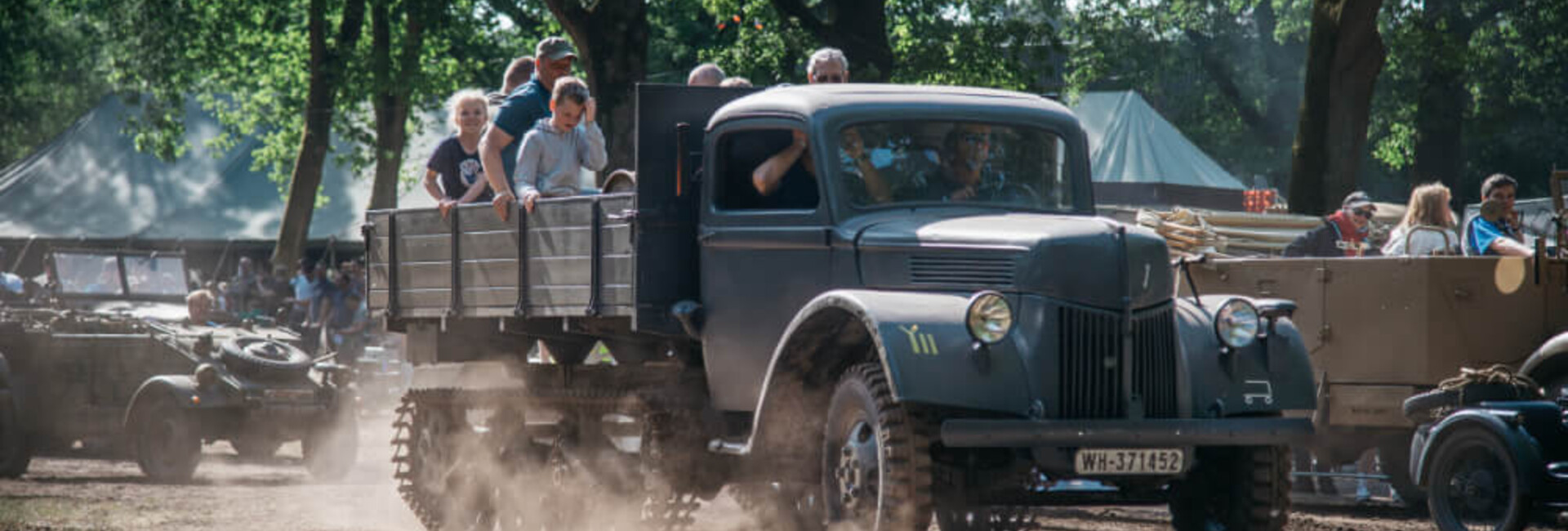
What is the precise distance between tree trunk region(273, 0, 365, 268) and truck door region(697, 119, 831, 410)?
21825mm

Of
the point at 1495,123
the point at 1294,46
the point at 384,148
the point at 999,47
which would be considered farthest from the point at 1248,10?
the point at 999,47

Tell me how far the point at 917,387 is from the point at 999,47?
15.6m

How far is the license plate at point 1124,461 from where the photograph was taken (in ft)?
23.5

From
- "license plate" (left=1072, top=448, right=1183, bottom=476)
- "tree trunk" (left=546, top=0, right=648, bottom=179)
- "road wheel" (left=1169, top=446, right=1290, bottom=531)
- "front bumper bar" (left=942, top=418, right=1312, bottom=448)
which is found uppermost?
"tree trunk" (left=546, top=0, right=648, bottom=179)

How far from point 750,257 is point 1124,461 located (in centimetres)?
208

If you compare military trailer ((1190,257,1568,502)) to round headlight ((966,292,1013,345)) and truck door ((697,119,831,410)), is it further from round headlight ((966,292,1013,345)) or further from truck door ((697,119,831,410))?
round headlight ((966,292,1013,345))

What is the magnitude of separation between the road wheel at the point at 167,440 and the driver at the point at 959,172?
8.77 m

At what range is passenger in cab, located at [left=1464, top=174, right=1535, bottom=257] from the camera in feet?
39.4

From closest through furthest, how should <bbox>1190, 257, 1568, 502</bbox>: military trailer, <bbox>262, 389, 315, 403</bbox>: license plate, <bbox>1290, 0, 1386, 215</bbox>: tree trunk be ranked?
<bbox>1190, 257, 1568, 502</bbox>: military trailer → <bbox>262, 389, 315, 403</bbox>: license plate → <bbox>1290, 0, 1386, 215</bbox>: tree trunk

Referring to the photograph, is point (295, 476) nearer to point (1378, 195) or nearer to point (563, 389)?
point (563, 389)

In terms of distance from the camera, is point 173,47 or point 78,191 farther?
point 78,191

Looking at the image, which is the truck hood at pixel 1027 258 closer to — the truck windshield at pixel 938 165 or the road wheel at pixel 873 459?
the truck windshield at pixel 938 165

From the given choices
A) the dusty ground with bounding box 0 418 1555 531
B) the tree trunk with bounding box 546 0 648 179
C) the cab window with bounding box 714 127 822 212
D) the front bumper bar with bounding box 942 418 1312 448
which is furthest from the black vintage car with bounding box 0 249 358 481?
the front bumper bar with bounding box 942 418 1312 448

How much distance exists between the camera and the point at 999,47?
22.2 m
